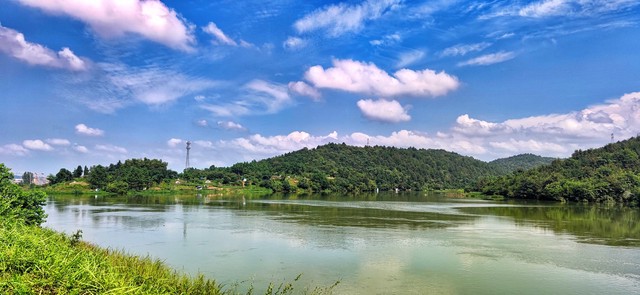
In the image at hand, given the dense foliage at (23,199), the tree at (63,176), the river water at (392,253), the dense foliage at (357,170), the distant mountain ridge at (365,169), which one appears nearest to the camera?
the river water at (392,253)

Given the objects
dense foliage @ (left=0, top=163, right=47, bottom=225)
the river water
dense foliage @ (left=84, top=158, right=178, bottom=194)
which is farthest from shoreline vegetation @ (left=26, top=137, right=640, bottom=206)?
dense foliage @ (left=0, top=163, right=47, bottom=225)

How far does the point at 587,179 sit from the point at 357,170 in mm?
70253

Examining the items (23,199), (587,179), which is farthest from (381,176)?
Answer: (23,199)

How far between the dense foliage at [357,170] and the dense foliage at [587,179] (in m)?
36.2

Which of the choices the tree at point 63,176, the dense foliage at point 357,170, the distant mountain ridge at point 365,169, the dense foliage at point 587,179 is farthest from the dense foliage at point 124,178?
the dense foliage at point 587,179

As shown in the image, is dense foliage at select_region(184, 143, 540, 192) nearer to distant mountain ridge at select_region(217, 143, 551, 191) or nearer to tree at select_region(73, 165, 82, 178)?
distant mountain ridge at select_region(217, 143, 551, 191)

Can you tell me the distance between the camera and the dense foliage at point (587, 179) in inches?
2442

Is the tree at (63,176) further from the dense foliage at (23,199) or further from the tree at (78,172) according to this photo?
the dense foliage at (23,199)

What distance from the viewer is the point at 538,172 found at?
82.1 m

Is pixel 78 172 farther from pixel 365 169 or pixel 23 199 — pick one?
pixel 23 199

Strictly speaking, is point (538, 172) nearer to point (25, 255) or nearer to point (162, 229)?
point (162, 229)

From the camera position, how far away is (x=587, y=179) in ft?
224

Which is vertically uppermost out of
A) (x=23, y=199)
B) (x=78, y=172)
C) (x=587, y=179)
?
(x=78, y=172)

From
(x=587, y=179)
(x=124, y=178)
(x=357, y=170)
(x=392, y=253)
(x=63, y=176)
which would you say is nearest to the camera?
(x=392, y=253)
